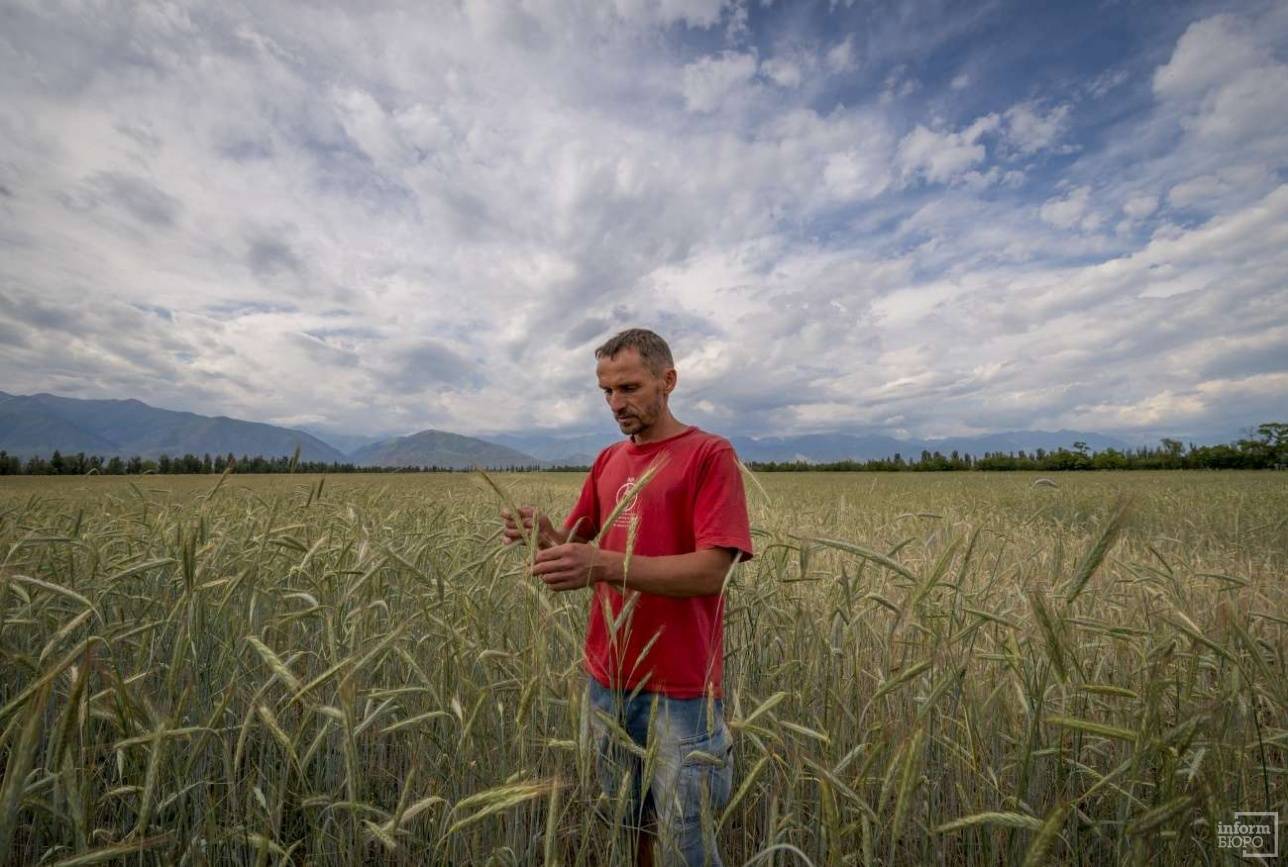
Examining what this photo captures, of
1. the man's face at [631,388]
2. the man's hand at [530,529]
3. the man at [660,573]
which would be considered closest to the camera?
the man at [660,573]

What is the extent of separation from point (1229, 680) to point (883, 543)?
5.47 metres

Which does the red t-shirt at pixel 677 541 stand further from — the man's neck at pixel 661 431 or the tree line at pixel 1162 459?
the tree line at pixel 1162 459

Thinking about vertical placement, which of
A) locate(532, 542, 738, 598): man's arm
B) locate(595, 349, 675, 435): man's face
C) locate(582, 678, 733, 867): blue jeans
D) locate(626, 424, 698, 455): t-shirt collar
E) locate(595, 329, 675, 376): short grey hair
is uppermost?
locate(595, 329, 675, 376): short grey hair

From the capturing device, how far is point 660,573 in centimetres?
195

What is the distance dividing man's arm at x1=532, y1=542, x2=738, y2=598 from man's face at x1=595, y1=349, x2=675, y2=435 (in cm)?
66

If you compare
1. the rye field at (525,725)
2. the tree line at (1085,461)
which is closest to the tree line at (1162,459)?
the tree line at (1085,461)

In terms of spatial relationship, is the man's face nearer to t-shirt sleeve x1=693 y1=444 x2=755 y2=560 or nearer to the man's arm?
t-shirt sleeve x1=693 y1=444 x2=755 y2=560

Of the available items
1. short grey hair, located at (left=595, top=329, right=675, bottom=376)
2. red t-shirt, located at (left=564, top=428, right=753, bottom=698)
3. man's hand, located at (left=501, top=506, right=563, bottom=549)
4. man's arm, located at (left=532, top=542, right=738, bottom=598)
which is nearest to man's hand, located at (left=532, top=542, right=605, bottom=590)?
man's arm, located at (left=532, top=542, right=738, bottom=598)

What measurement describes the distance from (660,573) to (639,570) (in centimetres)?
8

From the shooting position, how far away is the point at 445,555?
4.25m

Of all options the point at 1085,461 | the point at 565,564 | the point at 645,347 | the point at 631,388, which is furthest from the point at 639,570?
the point at 1085,461

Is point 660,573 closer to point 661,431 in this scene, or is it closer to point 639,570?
point 639,570

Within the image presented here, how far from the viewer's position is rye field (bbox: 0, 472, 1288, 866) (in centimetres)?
138

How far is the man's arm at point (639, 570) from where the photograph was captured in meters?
1.66
